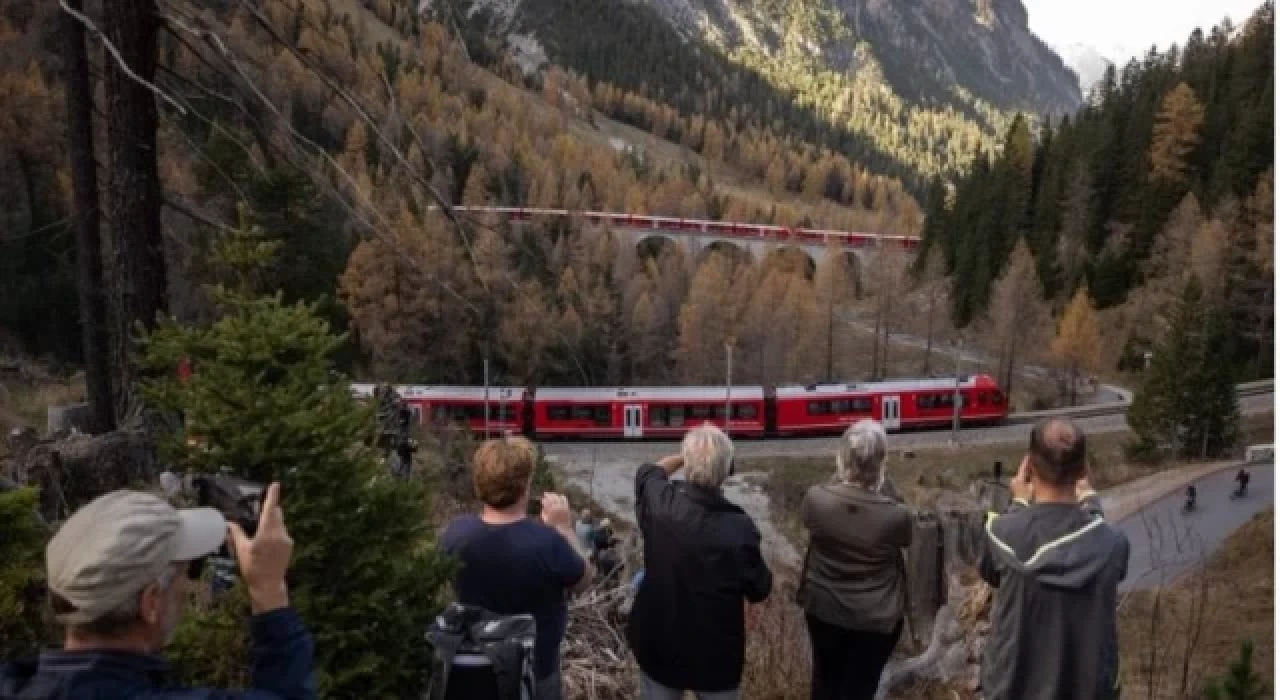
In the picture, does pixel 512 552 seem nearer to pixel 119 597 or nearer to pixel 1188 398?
pixel 119 597

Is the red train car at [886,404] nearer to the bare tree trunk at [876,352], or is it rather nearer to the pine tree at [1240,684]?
the bare tree trunk at [876,352]

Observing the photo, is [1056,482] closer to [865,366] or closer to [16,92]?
[16,92]

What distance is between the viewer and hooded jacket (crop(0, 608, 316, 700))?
1.50 m

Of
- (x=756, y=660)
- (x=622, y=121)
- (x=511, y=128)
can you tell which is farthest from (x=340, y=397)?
(x=622, y=121)

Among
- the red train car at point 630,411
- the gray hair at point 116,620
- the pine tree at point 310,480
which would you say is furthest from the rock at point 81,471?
the red train car at point 630,411

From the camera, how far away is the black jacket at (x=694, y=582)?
302cm

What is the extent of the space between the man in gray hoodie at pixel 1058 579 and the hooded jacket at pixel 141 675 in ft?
6.82

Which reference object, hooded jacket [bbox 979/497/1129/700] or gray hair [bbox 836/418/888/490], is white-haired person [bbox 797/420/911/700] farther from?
hooded jacket [bbox 979/497/1129/700]

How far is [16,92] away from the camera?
35.9 m

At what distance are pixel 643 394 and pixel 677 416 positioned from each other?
4.88 ft

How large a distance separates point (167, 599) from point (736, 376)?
42.4m

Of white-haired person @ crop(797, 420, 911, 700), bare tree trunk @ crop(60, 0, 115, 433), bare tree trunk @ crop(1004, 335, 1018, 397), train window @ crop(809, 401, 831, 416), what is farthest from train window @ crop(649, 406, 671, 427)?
white-haired person @ crop(797, 420, 911, 700)

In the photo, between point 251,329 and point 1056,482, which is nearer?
point 251,329

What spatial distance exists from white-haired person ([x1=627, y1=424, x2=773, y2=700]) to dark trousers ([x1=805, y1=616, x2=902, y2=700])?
0.46m
